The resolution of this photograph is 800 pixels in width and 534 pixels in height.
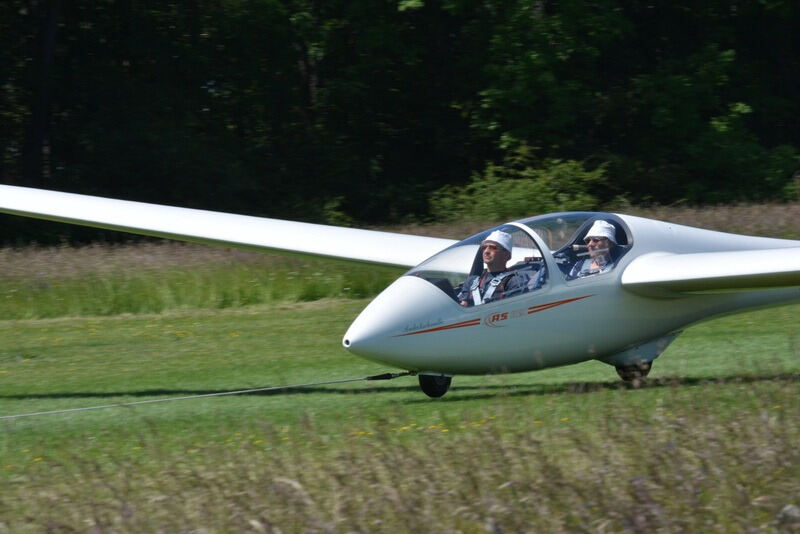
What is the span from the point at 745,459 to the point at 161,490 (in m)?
3.61

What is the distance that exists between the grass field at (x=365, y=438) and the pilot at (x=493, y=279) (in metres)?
0.99

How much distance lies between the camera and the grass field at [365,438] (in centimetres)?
589

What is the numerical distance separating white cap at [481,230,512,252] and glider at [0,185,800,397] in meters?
0.01

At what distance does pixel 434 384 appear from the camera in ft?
34.2

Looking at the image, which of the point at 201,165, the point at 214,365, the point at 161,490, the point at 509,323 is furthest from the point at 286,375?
the point at 201,165

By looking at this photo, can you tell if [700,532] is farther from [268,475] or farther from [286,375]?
[286,375]

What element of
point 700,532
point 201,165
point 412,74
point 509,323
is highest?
point 412,74

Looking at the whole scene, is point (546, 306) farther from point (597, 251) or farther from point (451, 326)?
point (451, 326)

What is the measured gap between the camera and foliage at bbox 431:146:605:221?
30.3 metres

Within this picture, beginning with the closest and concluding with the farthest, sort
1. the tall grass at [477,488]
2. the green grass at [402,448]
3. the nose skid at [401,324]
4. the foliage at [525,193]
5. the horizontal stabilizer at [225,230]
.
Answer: the tall grass at [477,488]
the green grass at [402,448]
the nose skid at [401,324]
the horizontal stabilizer at [225,230]
the foliage at [525,193]

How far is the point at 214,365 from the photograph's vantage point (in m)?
13.9

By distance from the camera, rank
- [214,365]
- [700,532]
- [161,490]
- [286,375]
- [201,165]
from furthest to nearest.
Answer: [201,165] → [214,365] → [286,375] → [161,490] → [700,532]

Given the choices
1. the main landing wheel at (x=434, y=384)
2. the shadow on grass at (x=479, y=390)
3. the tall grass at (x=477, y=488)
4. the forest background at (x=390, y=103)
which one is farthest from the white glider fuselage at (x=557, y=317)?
Result: the forest background at (x=390, y=103)

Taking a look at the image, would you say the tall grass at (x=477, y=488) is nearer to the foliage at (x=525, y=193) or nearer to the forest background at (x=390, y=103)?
the foliage at (x=525, y=193)
